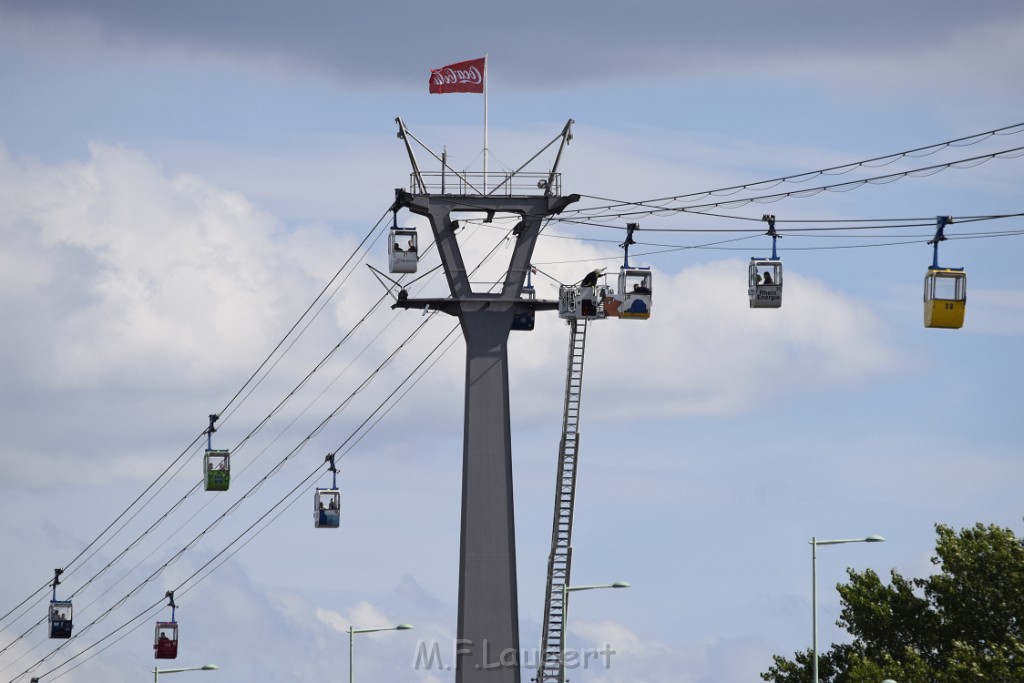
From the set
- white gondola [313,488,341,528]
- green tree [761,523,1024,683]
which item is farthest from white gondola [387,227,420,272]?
green tree [761,523,1024,683]

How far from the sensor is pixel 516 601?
9062cm

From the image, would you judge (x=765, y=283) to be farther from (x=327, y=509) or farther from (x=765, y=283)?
(x=327, y=509)

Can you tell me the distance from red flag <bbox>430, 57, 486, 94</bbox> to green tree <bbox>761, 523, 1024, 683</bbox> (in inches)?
1147

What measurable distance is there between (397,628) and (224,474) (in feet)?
47.7

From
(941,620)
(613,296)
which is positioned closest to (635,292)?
(613,296)

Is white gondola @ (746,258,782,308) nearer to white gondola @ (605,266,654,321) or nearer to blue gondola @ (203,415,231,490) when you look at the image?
white gondola @ (605,266,654,321)

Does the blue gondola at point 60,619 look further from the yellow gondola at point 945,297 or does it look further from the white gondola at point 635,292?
the yellow gondola at point 945,297

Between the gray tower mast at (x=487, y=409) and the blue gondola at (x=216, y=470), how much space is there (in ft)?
32.3

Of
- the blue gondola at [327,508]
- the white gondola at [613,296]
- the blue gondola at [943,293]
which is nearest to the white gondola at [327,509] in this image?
the blue gondola at [327,508]

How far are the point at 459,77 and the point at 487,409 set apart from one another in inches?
517

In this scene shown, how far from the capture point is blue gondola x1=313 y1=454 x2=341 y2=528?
93.4 metres

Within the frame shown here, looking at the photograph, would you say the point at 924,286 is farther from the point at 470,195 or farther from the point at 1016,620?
the point at 1016,620

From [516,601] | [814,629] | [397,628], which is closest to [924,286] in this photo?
[814,629]

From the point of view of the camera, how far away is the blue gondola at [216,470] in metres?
93.4
